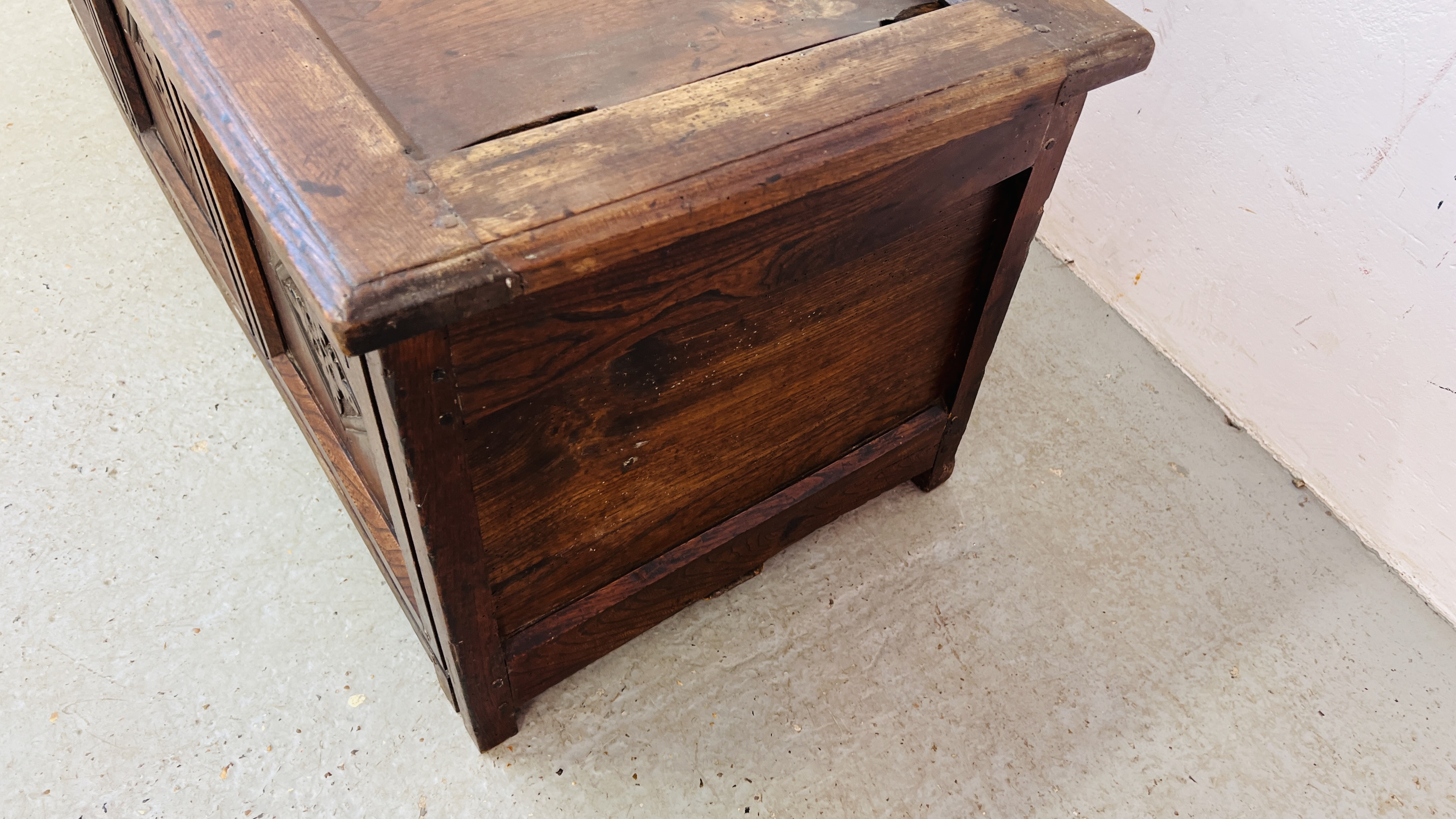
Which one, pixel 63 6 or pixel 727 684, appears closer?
pixel 727 684

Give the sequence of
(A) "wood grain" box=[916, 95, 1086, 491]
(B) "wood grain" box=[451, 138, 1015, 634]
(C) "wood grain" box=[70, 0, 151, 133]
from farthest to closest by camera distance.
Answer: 1. (C) "wood grain" box=[70, 0, 151, 133]
2. (A) "wood grain" box=[916, 95, 1086, 491]
3. (B) "wood grain" box=[451, 138, 1015, 634]

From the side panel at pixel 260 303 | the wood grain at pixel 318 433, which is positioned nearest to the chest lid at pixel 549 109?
the side panel at pixel 260 303

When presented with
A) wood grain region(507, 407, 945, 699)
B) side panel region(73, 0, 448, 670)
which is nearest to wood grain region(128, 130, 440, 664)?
side panel region(73, 0, 448, 670)

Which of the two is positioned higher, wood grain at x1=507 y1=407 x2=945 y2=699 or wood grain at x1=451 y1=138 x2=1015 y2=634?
wood grain at x1=451 y1=138 x2=1015 y2=634

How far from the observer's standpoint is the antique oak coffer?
28.8 inches

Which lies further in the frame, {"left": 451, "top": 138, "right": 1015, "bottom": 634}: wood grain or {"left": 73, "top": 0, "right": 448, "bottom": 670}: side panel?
{"left": 73, "top": 0, "right": 448, "bottom": 670}: side panel

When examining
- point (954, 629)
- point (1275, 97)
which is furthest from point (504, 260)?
point (1275, 97)

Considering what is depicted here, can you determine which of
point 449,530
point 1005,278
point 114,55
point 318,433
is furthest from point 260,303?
point 1005,278

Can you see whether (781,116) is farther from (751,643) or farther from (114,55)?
(114,55)

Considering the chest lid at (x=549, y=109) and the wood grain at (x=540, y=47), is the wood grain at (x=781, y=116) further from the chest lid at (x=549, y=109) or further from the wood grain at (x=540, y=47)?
the wood grain at (x=540, y=47)

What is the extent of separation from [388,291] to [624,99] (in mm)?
381

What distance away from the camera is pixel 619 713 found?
1256 millimetres

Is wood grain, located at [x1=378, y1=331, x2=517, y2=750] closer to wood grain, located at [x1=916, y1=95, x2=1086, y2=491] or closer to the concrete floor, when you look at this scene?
the concrete floor

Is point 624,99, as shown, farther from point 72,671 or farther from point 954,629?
point 72,671
